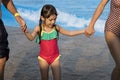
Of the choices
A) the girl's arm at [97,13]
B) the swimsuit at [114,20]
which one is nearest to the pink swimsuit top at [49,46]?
the girl's arm at [97,13]

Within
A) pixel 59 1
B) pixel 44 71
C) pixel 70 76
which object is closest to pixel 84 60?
pixel 70 76

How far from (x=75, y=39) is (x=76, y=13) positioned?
5582 millimetres

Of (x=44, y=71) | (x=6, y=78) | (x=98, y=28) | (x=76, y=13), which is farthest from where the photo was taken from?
(x=76, y=13)

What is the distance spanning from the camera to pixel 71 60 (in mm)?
7348

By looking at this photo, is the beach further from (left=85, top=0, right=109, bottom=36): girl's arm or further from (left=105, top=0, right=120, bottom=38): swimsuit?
(left=105, top=0, right=120, bottom=38): swimsuit

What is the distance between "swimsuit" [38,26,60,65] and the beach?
1282 mm

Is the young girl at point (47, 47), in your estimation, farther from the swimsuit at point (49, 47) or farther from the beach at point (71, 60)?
the beach at point (71, 60)

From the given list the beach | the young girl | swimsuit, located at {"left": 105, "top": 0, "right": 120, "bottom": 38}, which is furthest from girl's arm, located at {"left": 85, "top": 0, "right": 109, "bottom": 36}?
the beach

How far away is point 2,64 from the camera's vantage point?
4617 mm

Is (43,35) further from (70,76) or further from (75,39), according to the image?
(75,39)

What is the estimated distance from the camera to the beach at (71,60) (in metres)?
6.37

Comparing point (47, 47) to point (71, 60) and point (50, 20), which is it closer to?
point (50, 20)

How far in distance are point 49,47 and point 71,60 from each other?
7.90ft

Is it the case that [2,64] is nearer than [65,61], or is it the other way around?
[2,64]
